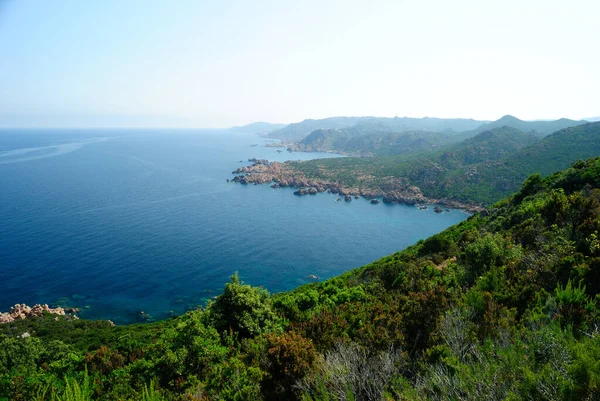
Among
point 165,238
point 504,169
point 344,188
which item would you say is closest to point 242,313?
point 165,238

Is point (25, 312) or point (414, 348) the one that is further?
point (25, 312)

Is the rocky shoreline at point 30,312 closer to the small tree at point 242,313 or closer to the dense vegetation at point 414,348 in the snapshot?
the dense vegetation at point 414,348

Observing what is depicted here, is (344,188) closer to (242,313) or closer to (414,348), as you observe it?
(242,313)

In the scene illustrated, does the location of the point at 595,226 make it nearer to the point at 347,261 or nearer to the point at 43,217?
the point at 347,261

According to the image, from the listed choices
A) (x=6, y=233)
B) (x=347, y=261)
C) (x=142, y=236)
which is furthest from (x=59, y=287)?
(x=347, y=261)

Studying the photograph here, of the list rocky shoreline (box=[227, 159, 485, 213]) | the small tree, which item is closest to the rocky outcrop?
the small tree

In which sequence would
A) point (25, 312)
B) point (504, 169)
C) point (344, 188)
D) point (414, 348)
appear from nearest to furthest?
1. point (414, 348)
2. point (25, 312)
3. point (504, 169)
4. point (344, 188)

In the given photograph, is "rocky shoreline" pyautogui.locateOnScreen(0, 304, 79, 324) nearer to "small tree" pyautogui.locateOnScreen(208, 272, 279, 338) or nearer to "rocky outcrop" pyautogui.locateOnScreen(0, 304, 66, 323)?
"rocky outcrop" pyautogui.locateOnScreen(0, 304, 66, 323)
